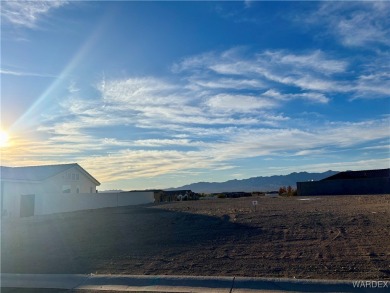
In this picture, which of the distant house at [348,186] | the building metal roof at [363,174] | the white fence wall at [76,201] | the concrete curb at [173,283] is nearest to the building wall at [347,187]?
the distant house at [348,186]

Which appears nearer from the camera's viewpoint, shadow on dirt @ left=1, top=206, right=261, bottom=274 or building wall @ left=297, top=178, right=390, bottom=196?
shadow on dirt @ left=1, top=206, right=261, bottom=274

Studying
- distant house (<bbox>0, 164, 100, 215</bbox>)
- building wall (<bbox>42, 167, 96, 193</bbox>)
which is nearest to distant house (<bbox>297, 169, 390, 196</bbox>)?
distant house (<bbox>0, 164, 100, 215</bbox>)

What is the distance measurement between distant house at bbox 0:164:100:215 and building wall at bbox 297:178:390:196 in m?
31.2

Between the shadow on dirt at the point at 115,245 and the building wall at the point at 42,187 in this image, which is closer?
the shadow on dirt at the point at 115,245

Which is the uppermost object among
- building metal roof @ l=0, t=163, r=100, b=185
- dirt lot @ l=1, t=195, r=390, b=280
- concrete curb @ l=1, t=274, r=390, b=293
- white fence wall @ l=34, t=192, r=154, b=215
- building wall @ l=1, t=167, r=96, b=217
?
building metal roof @ l=0, t=163, r=100, b=185

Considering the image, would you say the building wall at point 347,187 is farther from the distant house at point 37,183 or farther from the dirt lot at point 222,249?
the dirt lot at point 222,249

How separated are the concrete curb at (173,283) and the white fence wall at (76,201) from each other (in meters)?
25.9

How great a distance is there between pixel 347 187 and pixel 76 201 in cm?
3817

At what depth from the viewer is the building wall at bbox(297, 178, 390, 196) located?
56.2m

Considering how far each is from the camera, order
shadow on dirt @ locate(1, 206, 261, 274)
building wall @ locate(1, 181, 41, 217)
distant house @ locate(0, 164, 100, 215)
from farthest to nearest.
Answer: distant house @ locate(0, 164, 100, 215)
building wall @ locate(1, 181, 41, 217)
shadow on dirt @ locate(1, 206, 261, 274)

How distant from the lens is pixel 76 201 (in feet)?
125

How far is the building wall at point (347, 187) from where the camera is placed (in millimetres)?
56156

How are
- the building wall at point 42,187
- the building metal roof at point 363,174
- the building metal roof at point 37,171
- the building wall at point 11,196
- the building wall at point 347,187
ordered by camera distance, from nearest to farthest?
the building wall at point 11,196 < the building wall at point 42,187 < the building metal roof at point 37,171 < the building wall at point 347,187 < the building metal roof at point 363,174

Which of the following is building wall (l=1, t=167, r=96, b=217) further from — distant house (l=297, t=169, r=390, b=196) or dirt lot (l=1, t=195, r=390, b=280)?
distant house (l=297, t=169, r=390, b=196)
